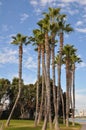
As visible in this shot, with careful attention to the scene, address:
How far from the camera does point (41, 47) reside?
5950 centimetres

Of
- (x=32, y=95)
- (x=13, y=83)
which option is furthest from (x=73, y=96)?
(x=13, y=83)

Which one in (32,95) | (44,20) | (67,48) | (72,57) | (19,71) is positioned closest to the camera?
(44,20)

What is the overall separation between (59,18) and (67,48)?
17281 mm

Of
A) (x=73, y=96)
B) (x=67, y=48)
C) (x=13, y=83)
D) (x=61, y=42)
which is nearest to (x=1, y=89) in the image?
(x=13, y=83)

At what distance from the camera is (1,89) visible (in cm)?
9244

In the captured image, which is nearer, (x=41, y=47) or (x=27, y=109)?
(x=41, y=47)

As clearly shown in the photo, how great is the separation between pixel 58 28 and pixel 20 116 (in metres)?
50.2

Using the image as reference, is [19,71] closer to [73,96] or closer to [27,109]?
[73,96]

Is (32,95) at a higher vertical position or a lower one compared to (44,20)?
lower

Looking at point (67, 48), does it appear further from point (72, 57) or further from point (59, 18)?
point (59, 18)

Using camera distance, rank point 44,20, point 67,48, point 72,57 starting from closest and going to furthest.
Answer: point 44,20, point 67,48, point 72,57

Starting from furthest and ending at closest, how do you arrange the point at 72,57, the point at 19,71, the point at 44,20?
the point at 72,57 → the point at 19,71 → the point at 44,20

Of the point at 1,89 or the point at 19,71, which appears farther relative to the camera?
the point at 1,89

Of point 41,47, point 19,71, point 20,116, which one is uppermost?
point 41,47
